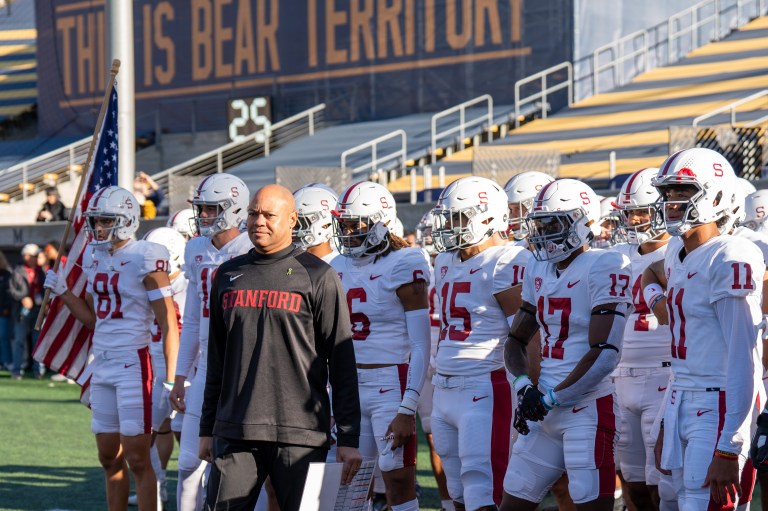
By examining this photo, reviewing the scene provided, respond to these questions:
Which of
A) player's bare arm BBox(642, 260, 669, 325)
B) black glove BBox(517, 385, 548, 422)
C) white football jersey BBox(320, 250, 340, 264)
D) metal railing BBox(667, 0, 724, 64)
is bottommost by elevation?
black glove BBox(517, 385, 548, 422)

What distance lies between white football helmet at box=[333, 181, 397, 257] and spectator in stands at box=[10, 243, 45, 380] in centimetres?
1007

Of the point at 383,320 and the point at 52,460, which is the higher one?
the point at 383,320

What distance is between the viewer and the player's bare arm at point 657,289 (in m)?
5.43

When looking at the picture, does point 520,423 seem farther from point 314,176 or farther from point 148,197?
point 148,197

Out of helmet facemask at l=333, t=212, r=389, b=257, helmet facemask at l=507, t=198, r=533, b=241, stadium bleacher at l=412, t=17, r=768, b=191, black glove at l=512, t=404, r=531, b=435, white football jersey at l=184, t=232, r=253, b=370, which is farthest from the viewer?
stadium bleacher at l=412, t=17, r=768, b=191

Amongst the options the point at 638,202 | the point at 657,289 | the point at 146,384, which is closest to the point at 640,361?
the point at 638,202

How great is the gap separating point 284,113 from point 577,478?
18.0 m

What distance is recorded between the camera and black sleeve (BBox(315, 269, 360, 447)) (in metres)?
Answer: 4.60

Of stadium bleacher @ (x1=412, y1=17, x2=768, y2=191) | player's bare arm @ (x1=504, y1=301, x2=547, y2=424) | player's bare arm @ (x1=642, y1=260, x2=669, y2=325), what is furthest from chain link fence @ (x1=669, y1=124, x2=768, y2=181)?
player's bare arm @ (x1=504, y1=301, x2=547, y2=424)

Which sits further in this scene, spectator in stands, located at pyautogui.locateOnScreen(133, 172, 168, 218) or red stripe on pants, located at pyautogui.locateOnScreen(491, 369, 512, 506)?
spectator in stands, located at pyautogui.locateOnScreen(133, 172, 168, 218)

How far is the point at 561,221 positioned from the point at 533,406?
30.8 inches

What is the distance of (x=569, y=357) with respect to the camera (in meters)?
5.20

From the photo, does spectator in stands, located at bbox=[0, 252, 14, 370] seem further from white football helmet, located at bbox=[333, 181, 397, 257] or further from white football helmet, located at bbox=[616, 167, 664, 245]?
white football helmet, located at bbox=[616, 167, 664, 245]

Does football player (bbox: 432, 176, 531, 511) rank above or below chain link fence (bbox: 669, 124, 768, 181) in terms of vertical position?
below
